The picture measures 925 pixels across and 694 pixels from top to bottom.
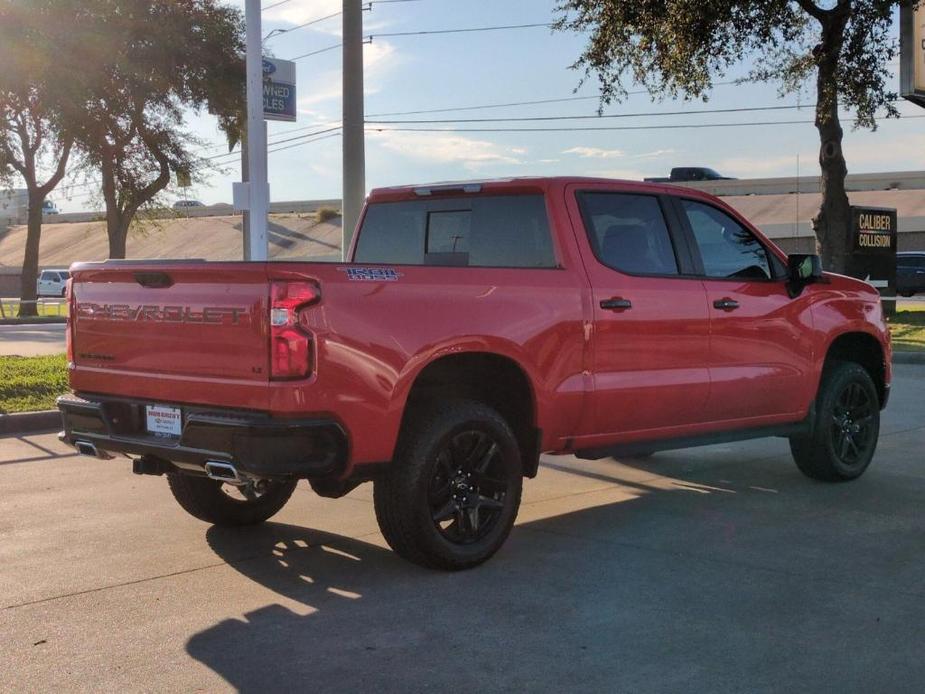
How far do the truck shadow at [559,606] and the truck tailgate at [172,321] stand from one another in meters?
1.11

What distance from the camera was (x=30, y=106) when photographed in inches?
1423

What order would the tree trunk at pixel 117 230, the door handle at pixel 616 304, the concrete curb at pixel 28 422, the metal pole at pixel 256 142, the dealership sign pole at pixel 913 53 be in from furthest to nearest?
the tree trunk at pixel 117 230 → the dealership sign pole at pixel 913 53 → the metal pole at pixel 256 142 → the concrete curb at pixel 28 422 → the door handle at pixel 616 304

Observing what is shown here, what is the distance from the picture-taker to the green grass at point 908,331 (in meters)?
19.2

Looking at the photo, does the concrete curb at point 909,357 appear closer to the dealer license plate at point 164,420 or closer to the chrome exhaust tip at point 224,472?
the dealer license plate at point 164,420

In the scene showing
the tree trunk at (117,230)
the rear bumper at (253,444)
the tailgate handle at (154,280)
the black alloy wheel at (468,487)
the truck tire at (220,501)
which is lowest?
the truck tire at (220,501)

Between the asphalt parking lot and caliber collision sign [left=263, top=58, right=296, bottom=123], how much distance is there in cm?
795

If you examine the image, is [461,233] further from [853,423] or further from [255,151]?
[255,151]

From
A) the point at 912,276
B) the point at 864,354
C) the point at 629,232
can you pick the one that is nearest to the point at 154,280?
the point at 629,232

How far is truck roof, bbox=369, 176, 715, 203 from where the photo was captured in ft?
20.8

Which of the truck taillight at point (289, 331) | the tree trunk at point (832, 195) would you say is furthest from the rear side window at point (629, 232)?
the tree trunk at point (832, 195)

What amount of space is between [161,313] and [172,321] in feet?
0.29

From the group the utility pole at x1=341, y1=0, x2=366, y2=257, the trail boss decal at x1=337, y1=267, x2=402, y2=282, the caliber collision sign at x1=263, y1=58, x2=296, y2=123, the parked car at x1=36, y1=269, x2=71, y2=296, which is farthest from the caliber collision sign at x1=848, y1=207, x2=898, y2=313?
the parked car at x1=36, y1=269, x2=71, y2=296

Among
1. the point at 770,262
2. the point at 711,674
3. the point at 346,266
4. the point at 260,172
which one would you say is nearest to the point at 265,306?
the point at 346,266

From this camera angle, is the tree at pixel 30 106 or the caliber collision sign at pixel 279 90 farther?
the tree at pixel 30 106
